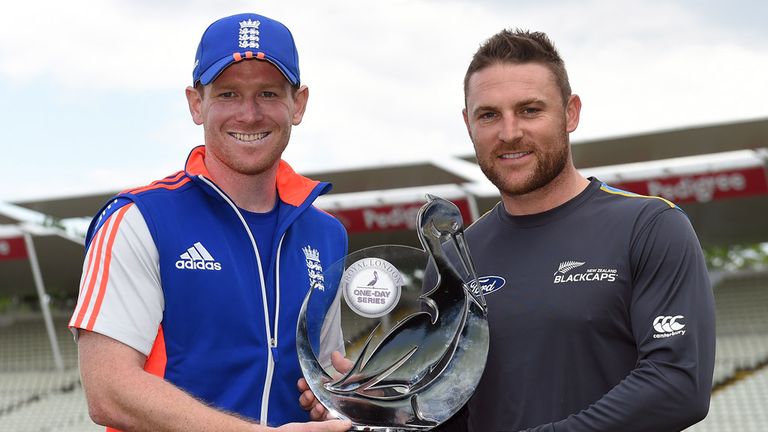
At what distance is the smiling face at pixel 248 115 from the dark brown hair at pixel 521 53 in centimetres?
57

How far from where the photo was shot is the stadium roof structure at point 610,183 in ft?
42.5

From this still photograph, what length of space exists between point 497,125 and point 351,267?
606mm

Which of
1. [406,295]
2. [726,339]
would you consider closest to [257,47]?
[406,295]

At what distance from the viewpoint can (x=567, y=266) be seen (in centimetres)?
249

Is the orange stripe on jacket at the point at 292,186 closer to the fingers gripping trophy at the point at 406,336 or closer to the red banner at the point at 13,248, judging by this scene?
the fingers gripping trophy at the point at 406,336

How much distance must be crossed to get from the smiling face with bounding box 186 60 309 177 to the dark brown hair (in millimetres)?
573

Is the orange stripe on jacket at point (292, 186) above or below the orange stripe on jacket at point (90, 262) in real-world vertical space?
above

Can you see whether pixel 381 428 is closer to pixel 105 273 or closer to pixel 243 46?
pixel 105 273

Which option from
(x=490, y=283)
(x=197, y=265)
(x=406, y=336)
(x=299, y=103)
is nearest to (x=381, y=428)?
(x=406, y=336)

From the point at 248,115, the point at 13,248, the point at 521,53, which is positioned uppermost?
the point at 521,53

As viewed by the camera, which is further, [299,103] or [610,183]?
[610,183]

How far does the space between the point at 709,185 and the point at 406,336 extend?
43.2 feet

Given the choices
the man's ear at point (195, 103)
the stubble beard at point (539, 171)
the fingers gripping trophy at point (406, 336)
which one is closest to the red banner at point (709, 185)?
the stubble beard at point (539, 171)

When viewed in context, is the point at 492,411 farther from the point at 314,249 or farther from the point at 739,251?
the point at 739,251
